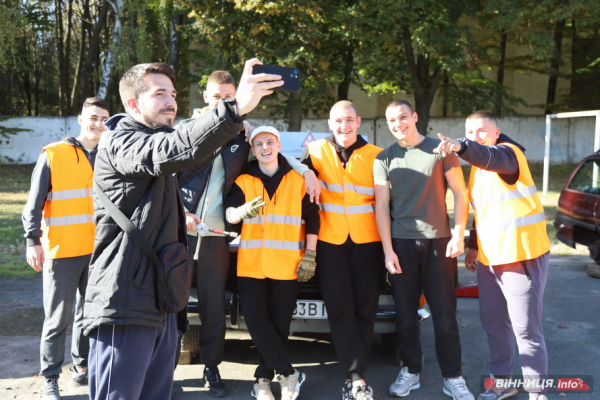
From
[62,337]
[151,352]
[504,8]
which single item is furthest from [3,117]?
[151,352]

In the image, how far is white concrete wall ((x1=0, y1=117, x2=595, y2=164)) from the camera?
25625 mm

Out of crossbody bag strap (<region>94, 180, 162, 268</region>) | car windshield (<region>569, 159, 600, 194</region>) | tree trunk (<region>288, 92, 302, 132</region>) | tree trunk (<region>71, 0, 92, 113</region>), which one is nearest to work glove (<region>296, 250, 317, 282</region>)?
crossbody bag strap (<region>94, 180, 162, 268</region>)

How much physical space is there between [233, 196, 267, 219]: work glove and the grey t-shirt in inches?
43.3

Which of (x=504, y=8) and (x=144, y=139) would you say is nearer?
(x=144, y=139)

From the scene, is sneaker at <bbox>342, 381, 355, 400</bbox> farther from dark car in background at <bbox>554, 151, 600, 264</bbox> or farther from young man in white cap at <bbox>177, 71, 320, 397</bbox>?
dark car in background at <bbox>554, 151, 600, 264</bbox>

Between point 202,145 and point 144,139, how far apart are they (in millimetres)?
352

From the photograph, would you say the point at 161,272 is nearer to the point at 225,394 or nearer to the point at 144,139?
the point at 144,139

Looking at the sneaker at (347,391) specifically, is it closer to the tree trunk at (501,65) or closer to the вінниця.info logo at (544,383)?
the вінниця.info logo at (544,383)

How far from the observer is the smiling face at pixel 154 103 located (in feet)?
9.09

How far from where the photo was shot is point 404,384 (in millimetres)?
4574

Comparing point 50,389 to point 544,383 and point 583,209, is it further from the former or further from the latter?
point 583,209

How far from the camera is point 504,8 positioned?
1970cm

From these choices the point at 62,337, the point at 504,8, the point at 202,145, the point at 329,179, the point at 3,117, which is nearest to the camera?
the point at 202,145

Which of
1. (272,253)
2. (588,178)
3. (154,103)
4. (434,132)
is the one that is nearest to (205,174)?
(272,253)
